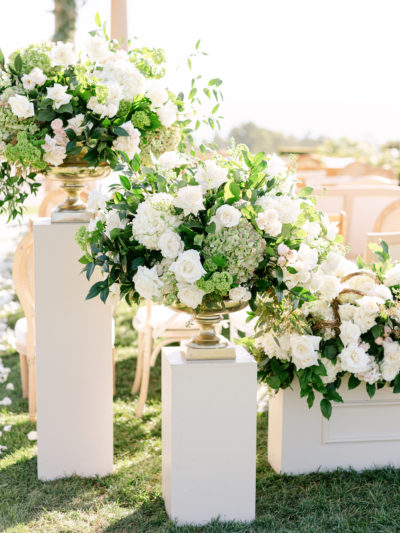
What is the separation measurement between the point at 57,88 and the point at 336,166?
24.8ft

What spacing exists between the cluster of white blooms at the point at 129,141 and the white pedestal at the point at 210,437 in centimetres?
77

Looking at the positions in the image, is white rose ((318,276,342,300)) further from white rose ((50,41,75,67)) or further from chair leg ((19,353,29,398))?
chair leg ((19,353,29,398))

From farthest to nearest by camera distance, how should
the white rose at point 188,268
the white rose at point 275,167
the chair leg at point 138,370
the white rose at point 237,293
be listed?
the chair leg at point 138,370, the white rose at point 275,167, the white rose at point 237,293, the white rose at point 188,268

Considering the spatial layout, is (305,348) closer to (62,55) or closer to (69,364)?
(69,364)

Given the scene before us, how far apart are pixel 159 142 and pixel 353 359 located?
3.73 ft

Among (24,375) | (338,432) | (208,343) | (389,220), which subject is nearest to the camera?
(208,343)

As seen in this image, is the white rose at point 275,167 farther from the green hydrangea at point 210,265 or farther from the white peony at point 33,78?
the white peony at point 33,78

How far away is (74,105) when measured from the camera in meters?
2.37

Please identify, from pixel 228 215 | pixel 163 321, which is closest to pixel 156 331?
pixel 163 321

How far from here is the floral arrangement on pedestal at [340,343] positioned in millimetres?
2500

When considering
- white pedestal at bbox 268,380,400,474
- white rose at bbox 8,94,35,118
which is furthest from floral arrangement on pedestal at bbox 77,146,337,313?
white pedestal at bbox 268,380,400,474

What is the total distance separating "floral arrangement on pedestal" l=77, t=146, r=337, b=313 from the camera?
77.2 inches

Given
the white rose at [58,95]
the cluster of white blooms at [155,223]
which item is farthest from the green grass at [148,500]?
the white rose at [58,95]

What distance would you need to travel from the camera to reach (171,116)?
8.29ft
